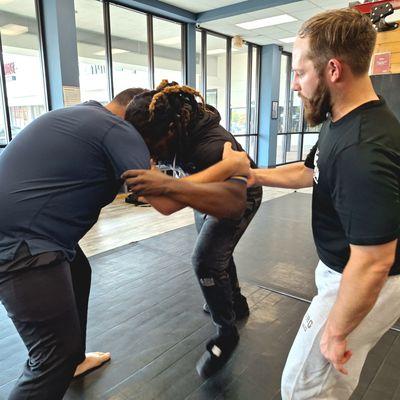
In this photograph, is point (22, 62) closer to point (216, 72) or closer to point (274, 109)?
point (216, 72)

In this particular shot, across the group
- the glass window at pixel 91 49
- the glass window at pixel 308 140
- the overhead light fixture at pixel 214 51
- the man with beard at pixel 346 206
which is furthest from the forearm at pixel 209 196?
the glass window at pixel 308 140

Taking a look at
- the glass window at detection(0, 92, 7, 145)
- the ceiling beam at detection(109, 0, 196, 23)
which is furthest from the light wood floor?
the ceiling beam at detection(109, 0, 196, 23)

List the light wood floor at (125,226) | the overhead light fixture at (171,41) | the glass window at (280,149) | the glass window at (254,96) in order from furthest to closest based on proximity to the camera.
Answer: the glass window at (280,149) → the glass window at (254,96) → the overhead light fixture at (171,41) → the light wood floor at (125,226)

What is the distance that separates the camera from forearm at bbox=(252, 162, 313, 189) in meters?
1.44

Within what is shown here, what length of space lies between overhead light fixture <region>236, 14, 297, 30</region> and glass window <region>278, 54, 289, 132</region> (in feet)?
8.78

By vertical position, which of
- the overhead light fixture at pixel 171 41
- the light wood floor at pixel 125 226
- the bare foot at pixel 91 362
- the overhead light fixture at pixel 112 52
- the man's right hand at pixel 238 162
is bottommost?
the light wood floor at pixel 125 226

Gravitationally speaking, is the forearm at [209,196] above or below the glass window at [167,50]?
below

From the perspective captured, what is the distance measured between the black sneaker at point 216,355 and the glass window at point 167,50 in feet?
18.9

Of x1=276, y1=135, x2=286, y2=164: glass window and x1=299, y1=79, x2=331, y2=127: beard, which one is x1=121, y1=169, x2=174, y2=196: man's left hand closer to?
x1=299, y1=79, x2=331, y2=127: beard

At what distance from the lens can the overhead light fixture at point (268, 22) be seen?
663 centimetres

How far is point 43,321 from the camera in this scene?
3.41ft

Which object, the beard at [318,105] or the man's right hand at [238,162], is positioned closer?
the beard at [318,105]

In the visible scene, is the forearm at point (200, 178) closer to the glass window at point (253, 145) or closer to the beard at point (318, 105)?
the beard at point (318, 105)

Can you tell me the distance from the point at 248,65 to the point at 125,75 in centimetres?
390
